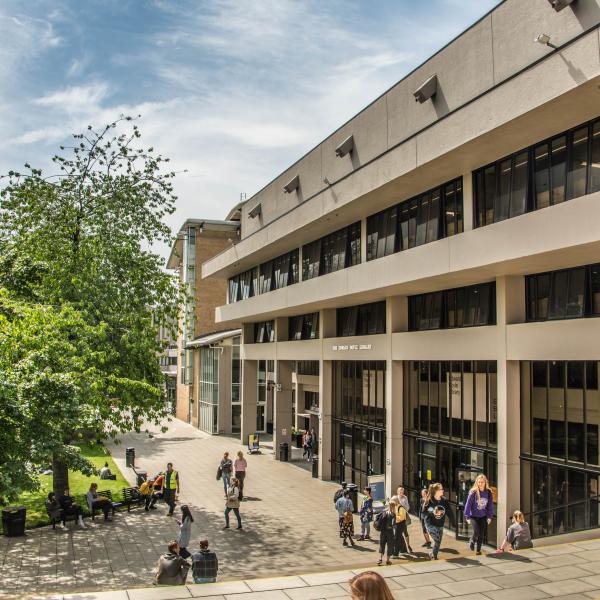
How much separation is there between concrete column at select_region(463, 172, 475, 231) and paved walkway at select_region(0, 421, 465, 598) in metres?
8.43

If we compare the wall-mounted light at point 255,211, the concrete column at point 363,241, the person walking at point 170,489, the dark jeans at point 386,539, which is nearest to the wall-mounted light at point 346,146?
the concrete column at point 363,241

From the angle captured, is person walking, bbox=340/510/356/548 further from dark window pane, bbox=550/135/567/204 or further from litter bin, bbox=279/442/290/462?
litter bin, bbox=279/442/290/462

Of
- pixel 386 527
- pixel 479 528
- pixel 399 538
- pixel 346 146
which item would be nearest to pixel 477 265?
pixel 479 528

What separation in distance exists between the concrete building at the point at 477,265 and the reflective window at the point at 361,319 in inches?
4.7

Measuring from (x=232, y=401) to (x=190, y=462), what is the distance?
12934mm

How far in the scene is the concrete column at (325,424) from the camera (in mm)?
27564

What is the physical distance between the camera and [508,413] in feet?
52.9

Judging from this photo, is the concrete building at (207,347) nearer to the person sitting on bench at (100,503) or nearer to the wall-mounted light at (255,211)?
the wall-mounted light at (255,211)

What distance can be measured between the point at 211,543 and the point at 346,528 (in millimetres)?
3616

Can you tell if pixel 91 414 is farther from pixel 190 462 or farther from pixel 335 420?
pixel 190 462

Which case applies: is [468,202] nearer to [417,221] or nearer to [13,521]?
[417,221]

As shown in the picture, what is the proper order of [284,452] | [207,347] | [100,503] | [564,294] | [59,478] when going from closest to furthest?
[564,294] → [100,503] → [59,478] → [284,452] → [207,347]

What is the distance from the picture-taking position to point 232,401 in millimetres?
44938

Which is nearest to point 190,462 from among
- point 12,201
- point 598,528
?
point 12,201
